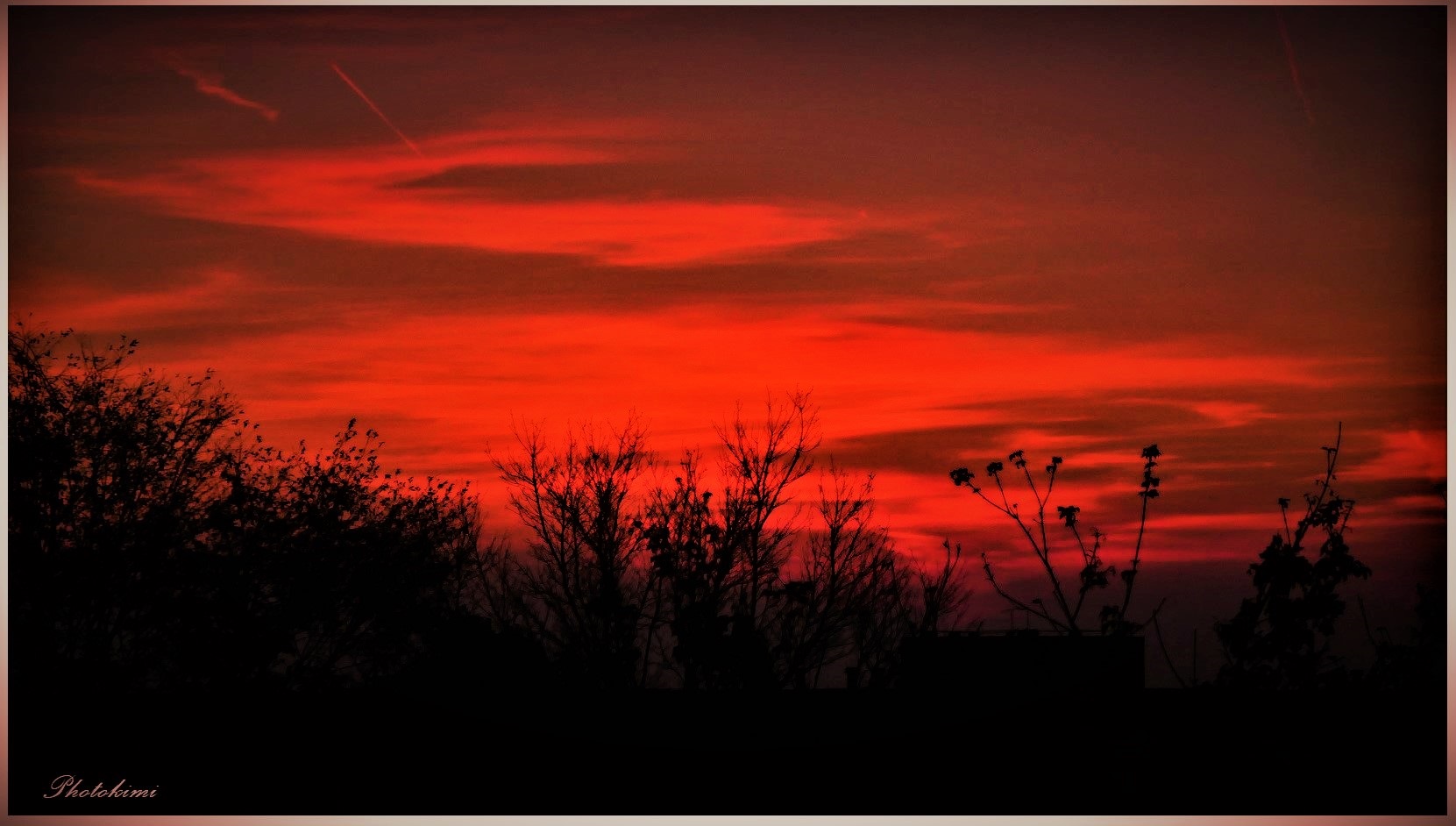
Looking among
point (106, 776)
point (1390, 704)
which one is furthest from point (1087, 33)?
point (106, 776)

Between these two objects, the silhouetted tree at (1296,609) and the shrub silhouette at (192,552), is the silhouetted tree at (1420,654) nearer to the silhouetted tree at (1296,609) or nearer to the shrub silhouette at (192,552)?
the silhouetted tree at (1296,609)

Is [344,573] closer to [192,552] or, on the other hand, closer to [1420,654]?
[192,552]

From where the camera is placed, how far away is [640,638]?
1155 centimetres

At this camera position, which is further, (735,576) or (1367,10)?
(735,576)

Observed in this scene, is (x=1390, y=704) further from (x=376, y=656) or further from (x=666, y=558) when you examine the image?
(x=376, y=656)

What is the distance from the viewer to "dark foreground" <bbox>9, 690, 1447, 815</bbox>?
6.95 meters

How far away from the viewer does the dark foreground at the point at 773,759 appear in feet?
22.8

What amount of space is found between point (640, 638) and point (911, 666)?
8.47 feet
